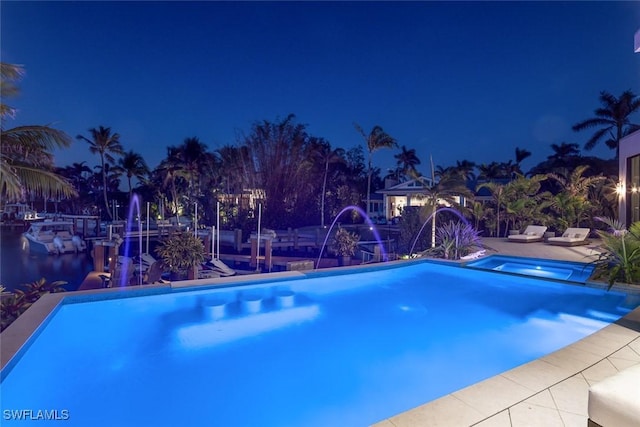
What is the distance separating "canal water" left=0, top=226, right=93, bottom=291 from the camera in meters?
10.4

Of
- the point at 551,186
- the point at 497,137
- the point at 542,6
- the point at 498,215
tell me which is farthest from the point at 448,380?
the point at 497,137

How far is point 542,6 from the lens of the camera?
55.7 ft

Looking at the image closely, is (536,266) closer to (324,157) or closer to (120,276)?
(120,276)

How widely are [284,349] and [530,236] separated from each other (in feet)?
38.2

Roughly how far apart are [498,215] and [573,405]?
47.7 feet

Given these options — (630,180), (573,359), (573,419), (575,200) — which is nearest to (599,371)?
(573,359)

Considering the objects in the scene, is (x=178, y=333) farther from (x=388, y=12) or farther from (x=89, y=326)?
(x=388, y=12)

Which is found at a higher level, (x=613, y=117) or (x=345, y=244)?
(x=613, y=117)

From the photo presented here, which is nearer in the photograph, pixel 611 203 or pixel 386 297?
pixel 386 297

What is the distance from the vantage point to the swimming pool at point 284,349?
3.45 metres

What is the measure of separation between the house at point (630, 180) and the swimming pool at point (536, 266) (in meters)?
4.27

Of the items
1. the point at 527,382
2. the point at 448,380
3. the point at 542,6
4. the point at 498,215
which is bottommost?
the point at 448,380

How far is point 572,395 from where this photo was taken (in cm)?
265

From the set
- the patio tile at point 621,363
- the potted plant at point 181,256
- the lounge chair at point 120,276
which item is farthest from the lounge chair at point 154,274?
→ the patio tile at point 621,363
